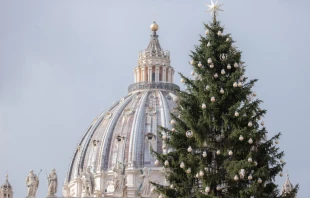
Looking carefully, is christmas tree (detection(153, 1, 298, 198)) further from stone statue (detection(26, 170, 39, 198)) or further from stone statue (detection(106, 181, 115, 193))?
stone statue (detection(106, 181, 115, 193))

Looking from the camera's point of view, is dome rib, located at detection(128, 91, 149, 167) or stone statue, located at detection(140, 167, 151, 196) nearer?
stone statue, located at detection(140, 167, 151, 196)

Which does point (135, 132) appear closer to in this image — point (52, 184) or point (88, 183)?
point (88, 183)

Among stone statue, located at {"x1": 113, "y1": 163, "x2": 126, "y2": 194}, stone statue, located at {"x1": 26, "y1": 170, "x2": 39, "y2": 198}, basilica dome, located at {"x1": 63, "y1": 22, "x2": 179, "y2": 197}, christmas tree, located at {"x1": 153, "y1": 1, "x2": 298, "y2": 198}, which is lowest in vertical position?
christmas tree, located at {"x1": 153, "y1": 1, "x2": 298, "y2": 198}

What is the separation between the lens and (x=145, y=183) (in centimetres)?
8381

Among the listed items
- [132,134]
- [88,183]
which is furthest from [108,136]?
[88,183]

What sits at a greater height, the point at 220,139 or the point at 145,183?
the point at 145,183

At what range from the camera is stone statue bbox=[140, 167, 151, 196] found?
8156 centimetres

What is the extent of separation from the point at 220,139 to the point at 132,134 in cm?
6629

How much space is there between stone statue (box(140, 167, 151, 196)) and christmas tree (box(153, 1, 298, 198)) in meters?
51.4

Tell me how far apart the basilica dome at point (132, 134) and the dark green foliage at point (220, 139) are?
179 feet

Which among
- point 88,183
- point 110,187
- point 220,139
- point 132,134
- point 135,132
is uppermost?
point 135,132

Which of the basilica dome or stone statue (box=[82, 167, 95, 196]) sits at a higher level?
the basilica dome

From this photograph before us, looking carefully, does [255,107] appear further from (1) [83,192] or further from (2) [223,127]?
(1) [83,192]

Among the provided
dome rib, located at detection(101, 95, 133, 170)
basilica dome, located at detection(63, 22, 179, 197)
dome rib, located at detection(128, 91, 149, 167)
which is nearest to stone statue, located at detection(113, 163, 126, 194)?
basilica dome, located at detection(63, 22, 179, 197)
